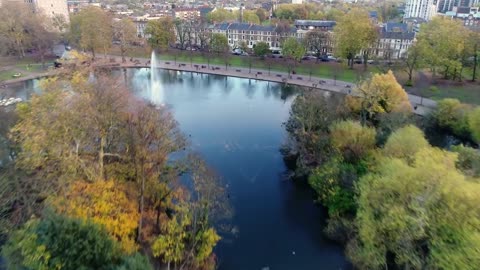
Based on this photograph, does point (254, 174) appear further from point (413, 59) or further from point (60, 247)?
point (413, 59)

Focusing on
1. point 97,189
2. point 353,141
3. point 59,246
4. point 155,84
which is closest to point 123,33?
point 155,84

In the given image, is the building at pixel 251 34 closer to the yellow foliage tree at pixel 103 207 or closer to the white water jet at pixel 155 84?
the white water jet at pixel 155 84

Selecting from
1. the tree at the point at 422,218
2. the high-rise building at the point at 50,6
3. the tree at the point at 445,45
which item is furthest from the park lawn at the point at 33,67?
the tree at the point at 422,218

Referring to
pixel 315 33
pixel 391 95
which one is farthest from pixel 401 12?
pixel 391 95

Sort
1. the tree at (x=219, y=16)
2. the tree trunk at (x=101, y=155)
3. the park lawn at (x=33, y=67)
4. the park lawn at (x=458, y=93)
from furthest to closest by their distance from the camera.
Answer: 1. the tree at (x=219, y=16)
2. the park lawn at (x=33, y=67)
3. the park lawn at (x=458, y=93)
4. the tree trunk at (x=101, y=155)

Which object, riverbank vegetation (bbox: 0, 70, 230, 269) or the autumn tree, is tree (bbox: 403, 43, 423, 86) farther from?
the autumn tree

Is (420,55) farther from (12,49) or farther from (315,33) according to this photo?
(12,49)
